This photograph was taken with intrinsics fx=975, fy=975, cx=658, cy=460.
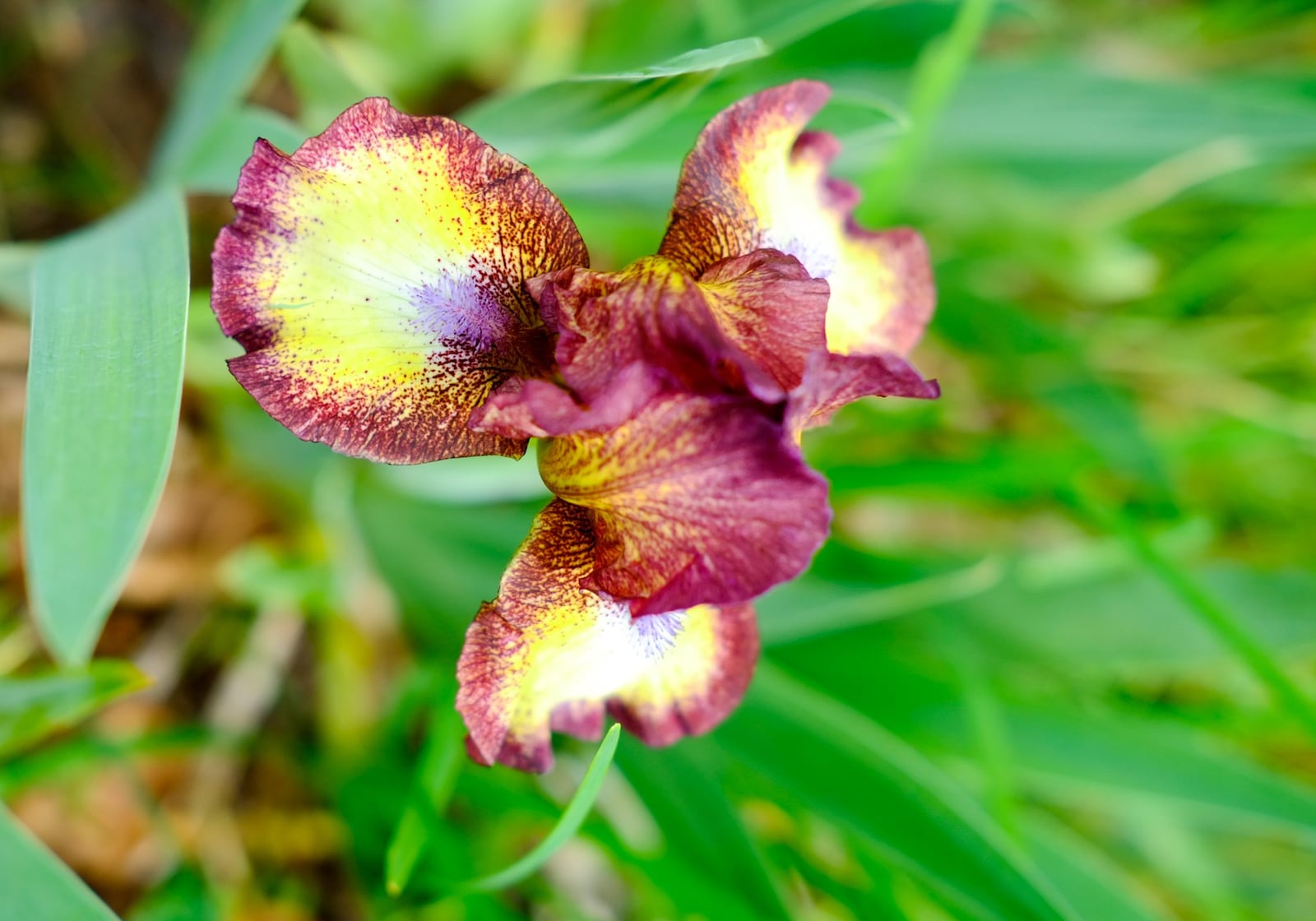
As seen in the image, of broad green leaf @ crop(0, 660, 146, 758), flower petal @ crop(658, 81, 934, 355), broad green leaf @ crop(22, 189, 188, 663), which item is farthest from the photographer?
broad green leaf @ crop(0, 660, 146, 758)

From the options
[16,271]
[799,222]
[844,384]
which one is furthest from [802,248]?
[16,271]

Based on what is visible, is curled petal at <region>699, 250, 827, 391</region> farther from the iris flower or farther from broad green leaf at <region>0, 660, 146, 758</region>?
broad green leaf at <region>0, 660, 146, 758</region>

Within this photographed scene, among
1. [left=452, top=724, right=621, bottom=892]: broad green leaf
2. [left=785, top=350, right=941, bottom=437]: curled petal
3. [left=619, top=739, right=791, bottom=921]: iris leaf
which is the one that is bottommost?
[left=619, top=739, right=791, bottom=921]: iris leaf

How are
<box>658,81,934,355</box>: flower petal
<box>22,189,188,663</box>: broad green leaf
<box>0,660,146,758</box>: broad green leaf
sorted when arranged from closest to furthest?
<box>22,189,188,663</box>: broad green leaf, <box>658,81,934,355</box>: flower petal, <box>0,660,146,758</box>: broad green leaf

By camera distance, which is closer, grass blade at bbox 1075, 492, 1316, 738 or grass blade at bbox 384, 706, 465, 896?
grass blade at bbox 384, 706, 465, 896

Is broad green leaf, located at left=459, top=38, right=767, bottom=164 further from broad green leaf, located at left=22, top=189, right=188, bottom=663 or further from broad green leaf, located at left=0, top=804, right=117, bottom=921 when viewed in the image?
broad green leaf, located at left=0, top=804, right=117, bottom=921

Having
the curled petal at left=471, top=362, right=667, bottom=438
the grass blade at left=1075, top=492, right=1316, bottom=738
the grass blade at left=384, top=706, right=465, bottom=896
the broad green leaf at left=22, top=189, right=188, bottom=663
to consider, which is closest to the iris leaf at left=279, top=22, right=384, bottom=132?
the broad green leaf at left=22, top=189, right=188, bottom=663

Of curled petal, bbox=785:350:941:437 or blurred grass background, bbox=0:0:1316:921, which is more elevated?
curled petal, bbox=785:350:941:437
